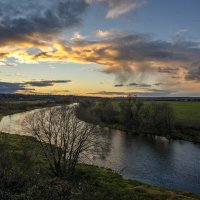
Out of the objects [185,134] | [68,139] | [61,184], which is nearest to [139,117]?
[185,134]

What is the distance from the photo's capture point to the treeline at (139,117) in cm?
9038

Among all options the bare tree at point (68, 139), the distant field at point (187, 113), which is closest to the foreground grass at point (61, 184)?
the bare tree at point (68, 139)

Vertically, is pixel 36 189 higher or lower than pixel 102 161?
higher

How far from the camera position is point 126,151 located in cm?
5944

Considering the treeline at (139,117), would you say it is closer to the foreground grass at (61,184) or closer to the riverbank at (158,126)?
the riverbank at (158,126)

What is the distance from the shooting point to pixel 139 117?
326 feet

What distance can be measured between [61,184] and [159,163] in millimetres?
32905

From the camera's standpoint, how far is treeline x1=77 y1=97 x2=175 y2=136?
90.4 m

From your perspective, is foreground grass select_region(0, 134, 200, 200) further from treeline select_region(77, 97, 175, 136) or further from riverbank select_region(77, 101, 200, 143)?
treeline select_region(77, 97, 175, 136)

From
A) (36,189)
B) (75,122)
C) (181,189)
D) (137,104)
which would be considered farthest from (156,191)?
(137,104)

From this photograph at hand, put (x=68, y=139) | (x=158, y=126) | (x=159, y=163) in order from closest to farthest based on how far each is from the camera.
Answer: (x=68, y=139) → (x=159, y=163) → (x=158, y=126)

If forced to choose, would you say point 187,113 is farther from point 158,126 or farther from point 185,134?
point 185,134

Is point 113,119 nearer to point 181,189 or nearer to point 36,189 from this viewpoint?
point 181,189

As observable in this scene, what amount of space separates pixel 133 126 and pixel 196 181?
2219 inches
